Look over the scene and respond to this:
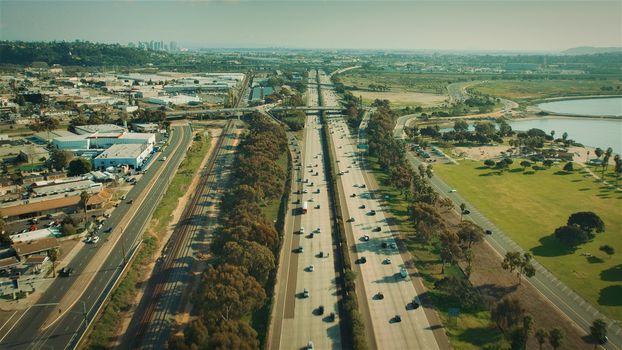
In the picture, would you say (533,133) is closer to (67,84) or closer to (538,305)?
(538,305)

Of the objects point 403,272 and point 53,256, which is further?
point 403,272

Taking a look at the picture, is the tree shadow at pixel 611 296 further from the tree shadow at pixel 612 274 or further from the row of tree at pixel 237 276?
the row of tree at pixel 237 276

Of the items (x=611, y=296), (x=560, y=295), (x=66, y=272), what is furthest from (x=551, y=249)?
(x=66, y=272)

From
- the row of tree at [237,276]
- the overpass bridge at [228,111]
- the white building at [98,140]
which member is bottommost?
the row of tree at [237,276]

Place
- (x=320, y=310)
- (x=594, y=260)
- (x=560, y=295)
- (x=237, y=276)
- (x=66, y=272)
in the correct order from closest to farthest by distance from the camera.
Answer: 1. (x=237, y=276)
2. (x=320, y=310)
3. (x=560, y=295)
4. (x=66, y=272)
5. (x=594, y=260)

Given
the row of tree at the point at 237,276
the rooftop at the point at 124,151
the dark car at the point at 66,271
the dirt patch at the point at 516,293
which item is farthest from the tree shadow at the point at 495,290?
the rooftop at the point at 124,151

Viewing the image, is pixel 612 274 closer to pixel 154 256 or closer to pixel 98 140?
pixel 154 256
